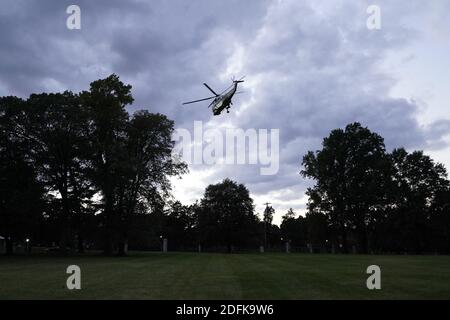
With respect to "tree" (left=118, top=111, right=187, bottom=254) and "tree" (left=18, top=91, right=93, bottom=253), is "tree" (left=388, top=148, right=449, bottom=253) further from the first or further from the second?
"tree" (left=18, top=91, right=93, bottom=253)

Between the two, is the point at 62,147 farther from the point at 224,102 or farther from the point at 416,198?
the point at 416,198

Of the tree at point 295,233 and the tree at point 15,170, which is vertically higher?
the tree at point 15,170

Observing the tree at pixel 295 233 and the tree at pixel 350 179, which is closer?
the tree at pixel 350 179

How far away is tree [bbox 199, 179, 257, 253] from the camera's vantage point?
107 metres

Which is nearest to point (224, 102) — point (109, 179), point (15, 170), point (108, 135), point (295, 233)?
point (109, 179)

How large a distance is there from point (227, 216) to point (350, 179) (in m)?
Result: 39.7

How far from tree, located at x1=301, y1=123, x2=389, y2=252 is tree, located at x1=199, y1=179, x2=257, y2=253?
32477 millimetres

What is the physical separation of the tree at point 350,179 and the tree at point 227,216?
3248cm

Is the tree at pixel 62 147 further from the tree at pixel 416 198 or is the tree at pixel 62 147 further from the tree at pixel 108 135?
the tree at pixel 416 198

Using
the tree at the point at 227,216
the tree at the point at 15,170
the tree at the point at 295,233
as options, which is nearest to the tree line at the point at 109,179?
the tree at the point at 15,170

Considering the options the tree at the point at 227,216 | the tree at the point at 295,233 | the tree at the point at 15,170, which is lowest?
the tree at the point at 295,233

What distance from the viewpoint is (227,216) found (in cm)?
10794

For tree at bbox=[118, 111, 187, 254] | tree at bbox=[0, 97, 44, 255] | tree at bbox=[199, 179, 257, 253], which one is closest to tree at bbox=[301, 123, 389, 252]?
tree at bbox=[118, 111, 187, 254]

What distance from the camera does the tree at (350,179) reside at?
73188 millimetres
